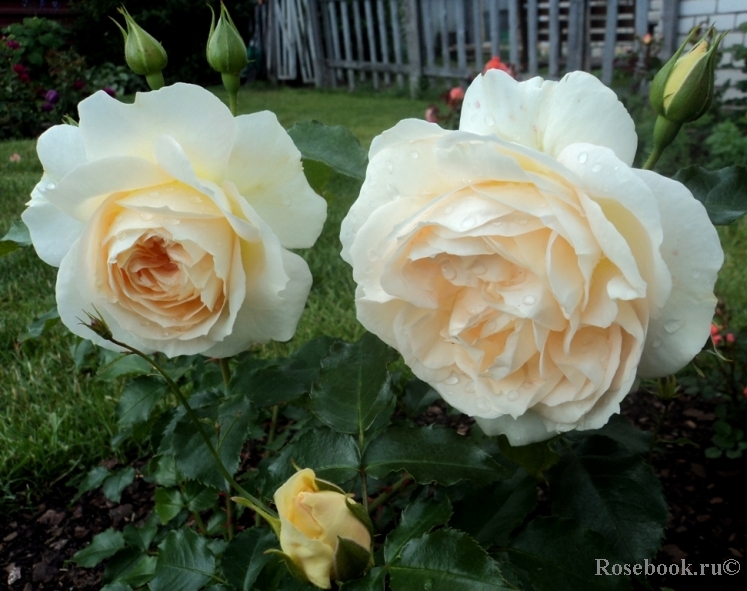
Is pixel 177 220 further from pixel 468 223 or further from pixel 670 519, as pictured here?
pixel 670 519

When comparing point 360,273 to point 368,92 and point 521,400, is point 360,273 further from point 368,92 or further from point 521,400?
point 368,92

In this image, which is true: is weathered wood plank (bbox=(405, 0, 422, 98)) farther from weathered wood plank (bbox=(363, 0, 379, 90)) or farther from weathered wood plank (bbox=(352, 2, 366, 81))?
weathered wood plank (bbox=(352, 2, 366, 81))

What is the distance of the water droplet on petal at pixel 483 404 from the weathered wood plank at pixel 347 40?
309 inches

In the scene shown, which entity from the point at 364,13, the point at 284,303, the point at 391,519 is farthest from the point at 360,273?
the point at 364,13

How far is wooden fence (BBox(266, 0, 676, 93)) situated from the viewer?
566 centimetres

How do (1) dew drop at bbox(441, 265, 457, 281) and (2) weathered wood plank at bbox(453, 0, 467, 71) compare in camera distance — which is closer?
(1) dew drop at bbox(441, 265, 457, 281)

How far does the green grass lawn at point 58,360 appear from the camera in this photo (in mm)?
1771

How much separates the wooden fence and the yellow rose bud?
5083 mm

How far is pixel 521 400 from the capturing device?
1.94ft

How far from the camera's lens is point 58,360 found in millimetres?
2184

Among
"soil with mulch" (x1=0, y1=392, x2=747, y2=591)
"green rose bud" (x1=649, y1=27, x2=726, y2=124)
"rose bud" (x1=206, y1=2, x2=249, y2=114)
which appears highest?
"rose bud" (x1=206, y1=2, x2=249, y2=114)

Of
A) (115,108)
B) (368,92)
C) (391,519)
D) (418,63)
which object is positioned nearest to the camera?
(115,108)

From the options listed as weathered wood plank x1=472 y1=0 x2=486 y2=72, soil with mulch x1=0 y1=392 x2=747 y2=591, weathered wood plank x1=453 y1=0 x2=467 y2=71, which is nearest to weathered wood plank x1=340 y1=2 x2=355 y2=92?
weathered wood plank x1=453 y1=0 x2=467 y2=71

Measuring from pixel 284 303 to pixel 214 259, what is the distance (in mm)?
81
